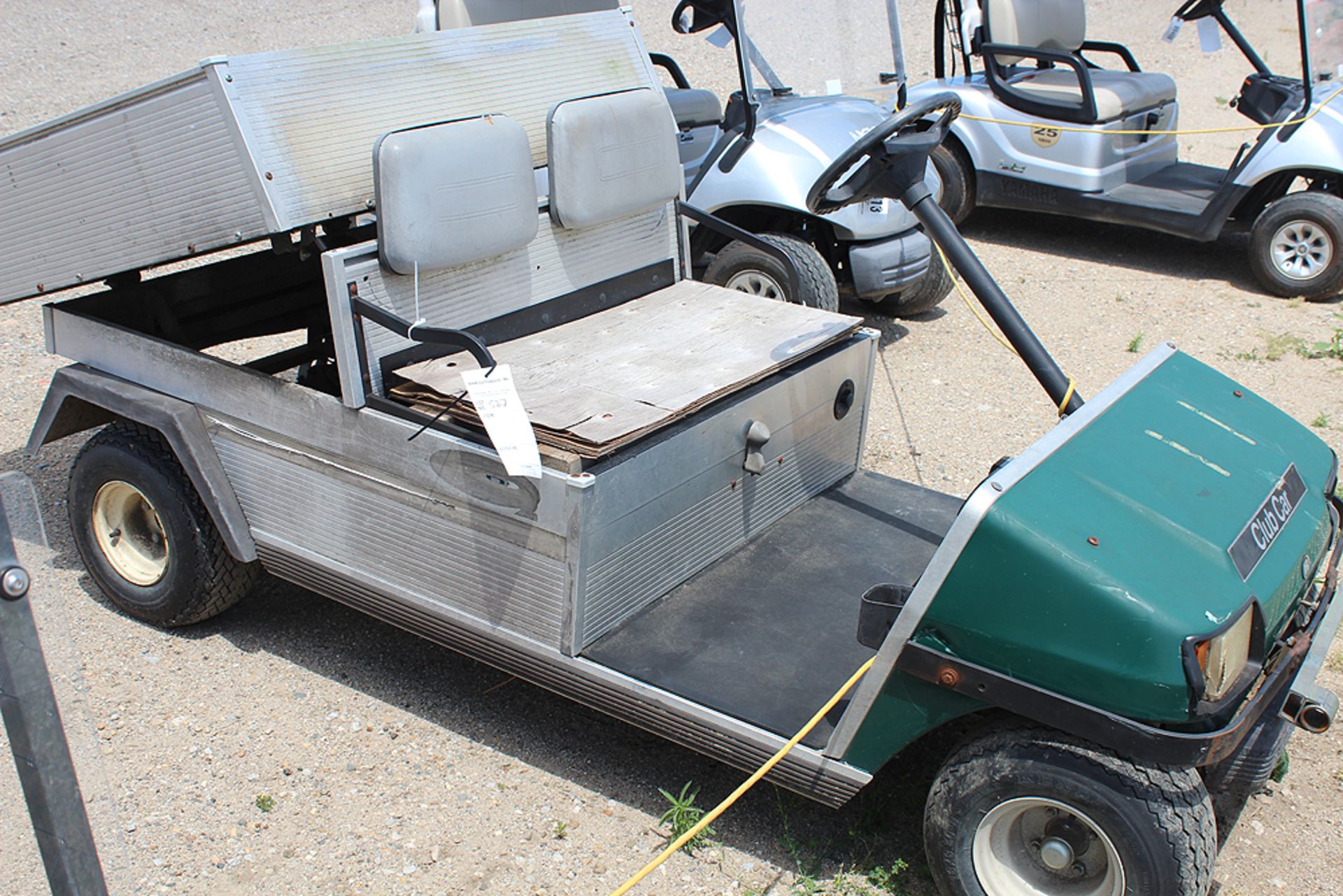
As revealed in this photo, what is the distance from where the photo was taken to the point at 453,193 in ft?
10.3

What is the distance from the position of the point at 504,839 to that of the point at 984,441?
2994 mm

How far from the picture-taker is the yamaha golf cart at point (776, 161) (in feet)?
18.1

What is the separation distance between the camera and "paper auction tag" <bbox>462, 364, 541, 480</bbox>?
268cm

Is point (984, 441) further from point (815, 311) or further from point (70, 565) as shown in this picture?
point (70, 565)

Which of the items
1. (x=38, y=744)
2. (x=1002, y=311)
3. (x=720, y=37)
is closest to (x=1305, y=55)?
(x=720, y=37)

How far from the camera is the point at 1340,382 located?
5844mm

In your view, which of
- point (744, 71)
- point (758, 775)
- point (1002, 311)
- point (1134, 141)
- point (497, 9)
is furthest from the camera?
point (1134, 141)

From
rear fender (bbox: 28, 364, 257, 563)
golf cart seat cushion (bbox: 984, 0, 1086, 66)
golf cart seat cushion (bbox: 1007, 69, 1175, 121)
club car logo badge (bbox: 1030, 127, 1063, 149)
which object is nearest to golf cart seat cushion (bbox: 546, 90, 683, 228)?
rear fender (bbox: 28, 364, 257, 563)

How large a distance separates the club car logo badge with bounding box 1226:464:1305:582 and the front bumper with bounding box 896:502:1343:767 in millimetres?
230

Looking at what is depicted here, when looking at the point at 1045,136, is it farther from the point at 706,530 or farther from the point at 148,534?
the point at 148,534

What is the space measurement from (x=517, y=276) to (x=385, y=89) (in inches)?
24.3

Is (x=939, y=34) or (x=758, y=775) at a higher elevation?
(x=939, y=34)

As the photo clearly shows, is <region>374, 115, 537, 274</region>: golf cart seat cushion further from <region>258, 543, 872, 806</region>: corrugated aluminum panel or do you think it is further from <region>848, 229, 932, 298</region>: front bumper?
<region>848, 229, 932, 298</region>: front bumper

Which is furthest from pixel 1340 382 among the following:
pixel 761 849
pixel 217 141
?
pixel 217 141
